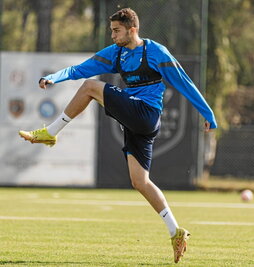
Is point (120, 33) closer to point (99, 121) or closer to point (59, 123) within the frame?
point (59, 123)

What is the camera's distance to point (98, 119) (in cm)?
1838

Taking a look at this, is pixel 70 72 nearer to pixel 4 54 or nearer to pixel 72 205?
pixel 72 205

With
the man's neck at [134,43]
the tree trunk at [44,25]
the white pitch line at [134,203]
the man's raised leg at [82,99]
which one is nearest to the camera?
the man's raised leg at [82,99]

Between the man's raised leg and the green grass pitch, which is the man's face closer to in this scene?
the man's raised leg

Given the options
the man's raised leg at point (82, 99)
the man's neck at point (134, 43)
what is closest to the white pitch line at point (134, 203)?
the man's raised leg at point (82, 99)

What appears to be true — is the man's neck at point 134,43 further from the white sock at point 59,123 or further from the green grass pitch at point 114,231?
the green grass pitch at point 114,231

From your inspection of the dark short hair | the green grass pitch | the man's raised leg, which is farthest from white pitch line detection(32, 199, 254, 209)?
the dark short hair

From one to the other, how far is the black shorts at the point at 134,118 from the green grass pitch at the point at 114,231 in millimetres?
935

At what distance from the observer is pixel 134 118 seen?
699 centimetres

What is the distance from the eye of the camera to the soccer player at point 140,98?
22.9ft

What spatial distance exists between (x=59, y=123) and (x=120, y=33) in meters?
0.94

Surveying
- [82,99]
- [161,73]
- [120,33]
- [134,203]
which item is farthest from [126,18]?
[134,203]

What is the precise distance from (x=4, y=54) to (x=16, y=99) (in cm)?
104

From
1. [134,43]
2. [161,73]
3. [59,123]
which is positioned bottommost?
[59,123]
